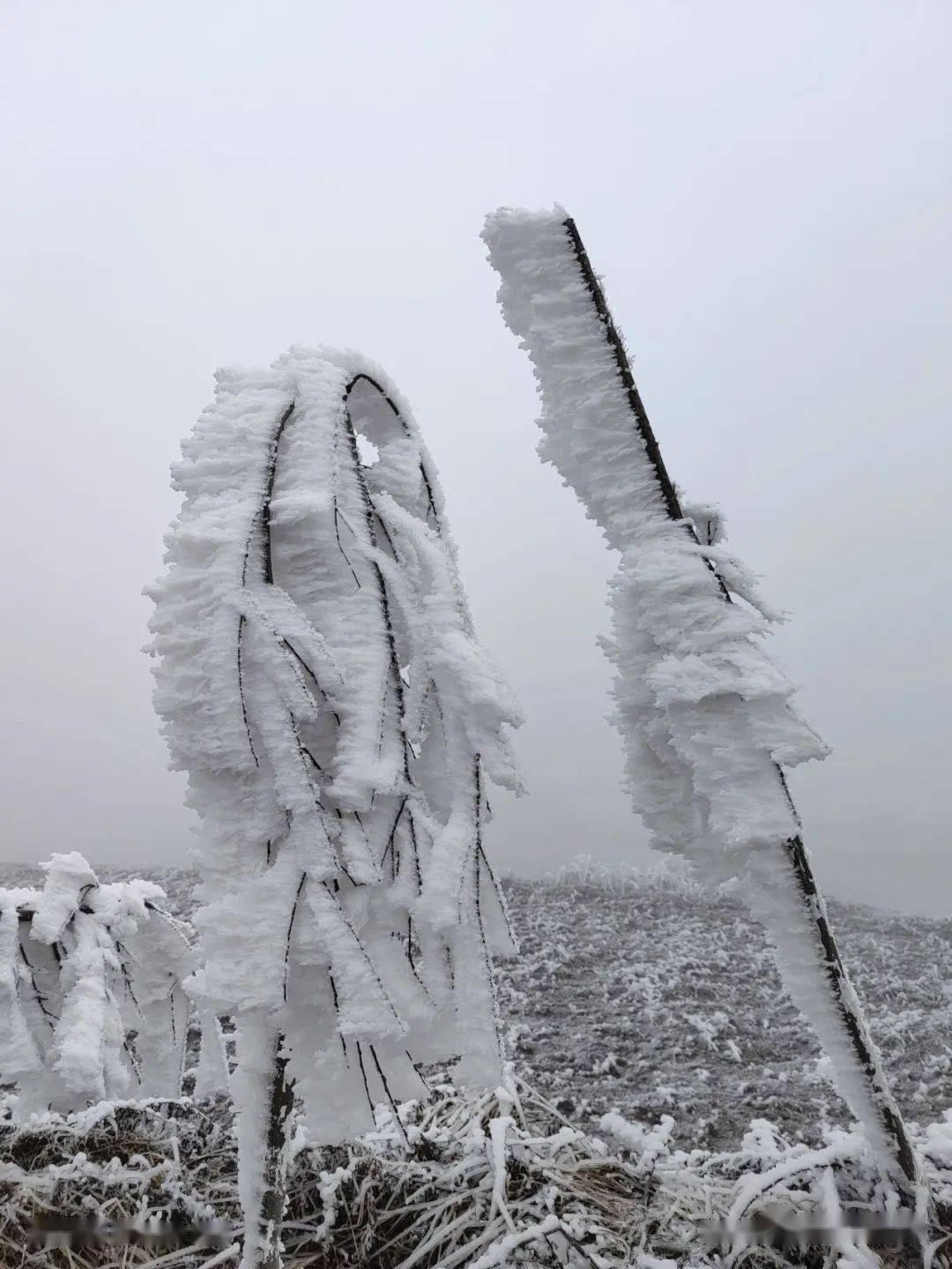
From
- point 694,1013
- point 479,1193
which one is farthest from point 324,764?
point 694,1013

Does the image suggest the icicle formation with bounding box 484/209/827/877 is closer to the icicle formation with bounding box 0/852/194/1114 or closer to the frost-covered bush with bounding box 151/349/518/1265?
the frost-covered bush with bounding box 151/349/518/1265

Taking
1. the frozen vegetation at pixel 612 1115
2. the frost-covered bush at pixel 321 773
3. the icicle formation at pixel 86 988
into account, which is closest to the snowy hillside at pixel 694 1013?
the frozen vegetation at pixel 612 1115

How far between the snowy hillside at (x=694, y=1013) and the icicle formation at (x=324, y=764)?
1310mm

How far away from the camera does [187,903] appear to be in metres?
9.34

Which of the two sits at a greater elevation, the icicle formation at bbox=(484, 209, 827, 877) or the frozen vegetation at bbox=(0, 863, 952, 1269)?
the icicle formation at bbox=(484, 209, 827, 877)

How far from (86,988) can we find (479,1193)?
2515 mm

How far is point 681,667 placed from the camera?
1.92 m

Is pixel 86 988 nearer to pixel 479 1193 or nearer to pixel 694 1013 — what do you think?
pixel 479 1193

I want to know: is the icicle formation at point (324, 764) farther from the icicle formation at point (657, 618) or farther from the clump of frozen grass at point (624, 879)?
the clump of frozen grass at point (624, 879)

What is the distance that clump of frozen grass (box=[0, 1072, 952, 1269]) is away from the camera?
1.92 metres

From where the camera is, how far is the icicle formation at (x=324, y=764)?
5.08 feet

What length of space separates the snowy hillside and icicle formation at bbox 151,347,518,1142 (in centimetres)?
131

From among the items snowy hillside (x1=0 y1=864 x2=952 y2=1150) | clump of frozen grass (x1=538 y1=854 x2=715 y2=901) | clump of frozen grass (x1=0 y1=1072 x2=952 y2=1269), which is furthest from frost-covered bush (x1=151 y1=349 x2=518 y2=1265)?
clump of frozen grass (x1=538 y1=854 x2=715 y2=901)

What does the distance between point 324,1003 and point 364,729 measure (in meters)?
0.58
